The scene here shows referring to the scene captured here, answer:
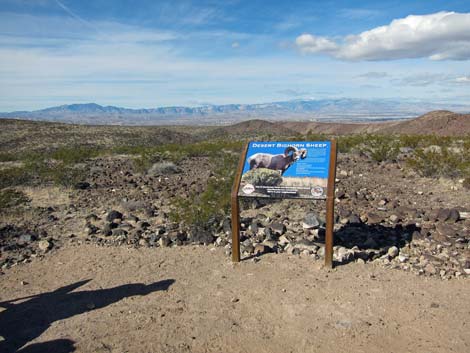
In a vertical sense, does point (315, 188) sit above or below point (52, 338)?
above

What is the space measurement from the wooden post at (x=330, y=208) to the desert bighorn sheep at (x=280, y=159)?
1.49 feet

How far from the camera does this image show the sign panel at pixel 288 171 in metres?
6.14

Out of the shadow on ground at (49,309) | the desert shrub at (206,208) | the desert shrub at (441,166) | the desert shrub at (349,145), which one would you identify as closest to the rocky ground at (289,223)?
the desert shrub at (206,208)

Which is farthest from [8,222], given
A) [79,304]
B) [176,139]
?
[176,139]

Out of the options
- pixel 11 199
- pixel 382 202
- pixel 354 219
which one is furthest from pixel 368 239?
pixel 11 199

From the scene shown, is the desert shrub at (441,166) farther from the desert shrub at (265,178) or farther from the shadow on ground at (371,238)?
the desert shrub at (265,178)

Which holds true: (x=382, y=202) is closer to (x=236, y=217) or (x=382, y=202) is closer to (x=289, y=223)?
(x=289, y=223)

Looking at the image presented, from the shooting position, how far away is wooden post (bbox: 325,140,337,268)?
5.86m

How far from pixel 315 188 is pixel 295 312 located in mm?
1831

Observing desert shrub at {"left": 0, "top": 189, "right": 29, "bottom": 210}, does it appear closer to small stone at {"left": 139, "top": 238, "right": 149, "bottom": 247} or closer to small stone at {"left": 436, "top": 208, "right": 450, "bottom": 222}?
small stone at {"left": 139, "top": 238, "right": 149, "bottom": 247}

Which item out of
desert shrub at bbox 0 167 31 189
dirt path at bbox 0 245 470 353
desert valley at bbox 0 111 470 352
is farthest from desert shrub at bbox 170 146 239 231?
desert shrub at bbox 0 167 31 189

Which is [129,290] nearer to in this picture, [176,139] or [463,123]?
[176,139]

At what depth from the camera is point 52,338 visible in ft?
15.3

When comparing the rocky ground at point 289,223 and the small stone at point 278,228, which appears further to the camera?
the small stone at point 278,228
